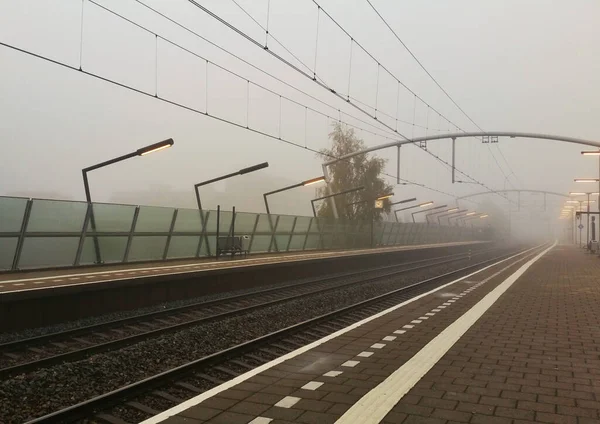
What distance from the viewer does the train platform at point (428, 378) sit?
5.00m

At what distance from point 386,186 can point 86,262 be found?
41.9 m

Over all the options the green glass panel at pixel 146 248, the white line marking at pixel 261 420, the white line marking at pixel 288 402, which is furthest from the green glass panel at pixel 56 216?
the white line marking at pixel 261 420

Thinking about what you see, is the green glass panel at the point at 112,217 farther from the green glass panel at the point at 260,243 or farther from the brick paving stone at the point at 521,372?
the brick paving stone at the point at 521,372

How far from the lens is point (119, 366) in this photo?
743 cm

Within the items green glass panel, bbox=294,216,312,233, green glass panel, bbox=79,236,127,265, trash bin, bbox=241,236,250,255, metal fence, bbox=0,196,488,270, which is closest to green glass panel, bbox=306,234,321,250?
green glass panel, bbox=294,216,312,233

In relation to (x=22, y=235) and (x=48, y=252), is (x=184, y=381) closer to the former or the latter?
(x=22, y=235)

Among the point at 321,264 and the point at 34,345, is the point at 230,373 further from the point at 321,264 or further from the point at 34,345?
the point at 321,264

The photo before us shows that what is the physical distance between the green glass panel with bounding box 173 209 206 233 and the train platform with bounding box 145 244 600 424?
11696 millimetres

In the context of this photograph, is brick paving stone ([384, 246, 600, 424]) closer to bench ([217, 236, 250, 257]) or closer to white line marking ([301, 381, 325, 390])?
white line marking ([301, 381, 325, 390])

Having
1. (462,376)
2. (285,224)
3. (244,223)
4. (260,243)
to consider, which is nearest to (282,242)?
(285,224)

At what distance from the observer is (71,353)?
309 inches

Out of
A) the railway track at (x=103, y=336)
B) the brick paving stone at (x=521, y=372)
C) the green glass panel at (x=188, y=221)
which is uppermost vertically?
the green glass panel at (x=188, y=221)

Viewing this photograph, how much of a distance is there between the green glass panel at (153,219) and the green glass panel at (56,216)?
98.2 inches

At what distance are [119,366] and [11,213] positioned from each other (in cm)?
841
